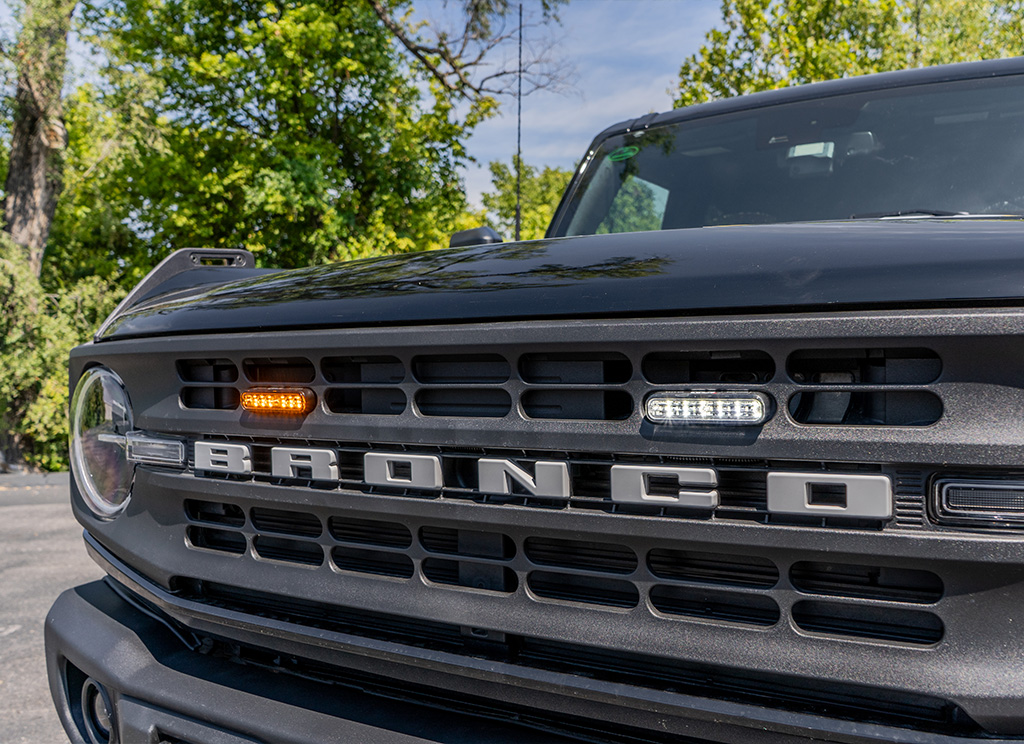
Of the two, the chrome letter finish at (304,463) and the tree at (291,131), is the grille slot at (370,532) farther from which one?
the tree at (291,131)

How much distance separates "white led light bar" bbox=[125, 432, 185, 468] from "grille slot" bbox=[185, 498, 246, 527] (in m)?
0.09

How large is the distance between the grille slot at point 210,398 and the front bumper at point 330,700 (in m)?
0.42

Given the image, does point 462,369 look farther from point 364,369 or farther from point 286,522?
point 286,522

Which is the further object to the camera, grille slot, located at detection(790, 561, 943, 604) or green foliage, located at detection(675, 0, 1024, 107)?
green foliage, located at detection(675, 0, 1024, 107)

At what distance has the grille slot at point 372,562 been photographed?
59.6 inches

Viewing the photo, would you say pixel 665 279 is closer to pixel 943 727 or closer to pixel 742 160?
pixel 943 727

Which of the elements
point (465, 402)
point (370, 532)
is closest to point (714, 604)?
point (465, 402)

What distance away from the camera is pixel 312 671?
1616mm

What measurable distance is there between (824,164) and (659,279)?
1635 millimetres

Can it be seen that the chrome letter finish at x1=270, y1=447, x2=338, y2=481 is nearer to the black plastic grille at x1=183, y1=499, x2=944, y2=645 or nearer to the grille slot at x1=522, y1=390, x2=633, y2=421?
the black plastic grille at x1=183, y1=499, x2=944, y2=645

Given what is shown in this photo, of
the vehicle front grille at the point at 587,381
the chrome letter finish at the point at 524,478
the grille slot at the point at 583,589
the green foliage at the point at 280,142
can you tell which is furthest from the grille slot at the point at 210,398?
the green foliage at the point at 280,142

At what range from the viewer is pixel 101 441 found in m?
1.94

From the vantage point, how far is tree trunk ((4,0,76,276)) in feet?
38.6

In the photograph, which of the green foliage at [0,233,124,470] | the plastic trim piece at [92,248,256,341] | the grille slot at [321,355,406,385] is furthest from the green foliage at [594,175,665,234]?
the green foliage at [0,233,124,470]
